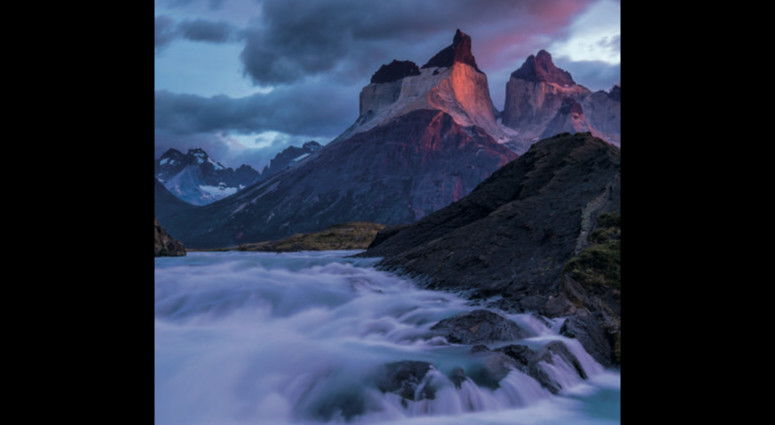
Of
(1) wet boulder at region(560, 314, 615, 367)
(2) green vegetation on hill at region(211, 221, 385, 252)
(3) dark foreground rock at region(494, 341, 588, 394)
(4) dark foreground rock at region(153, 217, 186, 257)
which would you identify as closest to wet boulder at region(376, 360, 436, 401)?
(3) dark foreground rock at region(494, 341, 588, 394)

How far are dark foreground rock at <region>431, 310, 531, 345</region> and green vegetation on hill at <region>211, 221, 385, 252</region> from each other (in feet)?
203

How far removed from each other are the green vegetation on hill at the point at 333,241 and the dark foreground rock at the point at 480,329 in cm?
6172

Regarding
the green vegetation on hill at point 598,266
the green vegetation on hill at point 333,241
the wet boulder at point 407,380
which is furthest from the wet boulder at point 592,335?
the green vegetation on hill at point 333,241

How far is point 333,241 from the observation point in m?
82.2

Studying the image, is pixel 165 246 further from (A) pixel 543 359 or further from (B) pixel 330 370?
(A) pixel 543 359

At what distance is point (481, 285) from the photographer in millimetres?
17000

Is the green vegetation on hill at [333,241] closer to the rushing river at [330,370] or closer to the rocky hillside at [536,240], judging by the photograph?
the rocky hillside at [536,240]

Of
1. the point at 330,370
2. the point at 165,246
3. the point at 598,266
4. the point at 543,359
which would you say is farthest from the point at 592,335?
the point at 165,246

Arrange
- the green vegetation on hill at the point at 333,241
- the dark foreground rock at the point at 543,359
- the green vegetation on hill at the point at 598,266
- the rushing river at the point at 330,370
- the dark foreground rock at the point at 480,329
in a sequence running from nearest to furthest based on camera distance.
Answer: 1. the rushing river at the point at 330,370
2. the dark foreground rock at the point at 543,359
3. the dark foreground rock at the point at 480,329
4. the green vegetation on hill at the point at 598,266
5. the green vegetation on hill at the point at 333,241

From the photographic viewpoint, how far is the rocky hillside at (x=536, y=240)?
13164mm

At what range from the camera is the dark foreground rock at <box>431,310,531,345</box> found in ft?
36.6

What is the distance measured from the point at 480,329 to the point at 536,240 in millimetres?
8731
